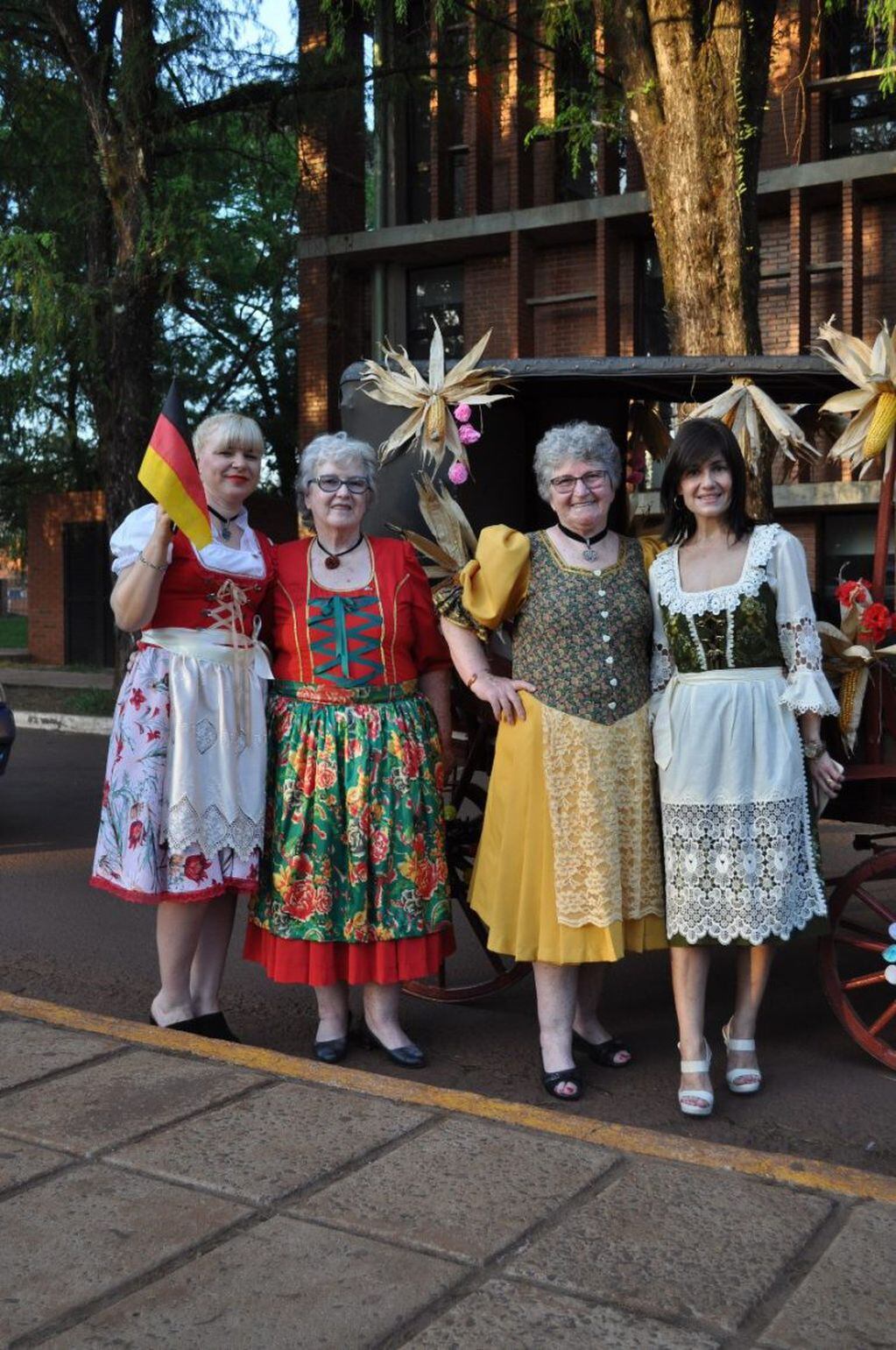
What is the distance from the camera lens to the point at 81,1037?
418 cm

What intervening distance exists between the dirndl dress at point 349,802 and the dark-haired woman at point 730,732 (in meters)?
0.79

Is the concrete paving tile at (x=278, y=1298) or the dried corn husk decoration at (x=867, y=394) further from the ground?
the dried corn husk decoration at (x=867, y=394)

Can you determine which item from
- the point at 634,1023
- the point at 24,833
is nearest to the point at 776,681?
the point at 634,1023

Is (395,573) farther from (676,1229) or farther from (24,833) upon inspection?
(24,833)

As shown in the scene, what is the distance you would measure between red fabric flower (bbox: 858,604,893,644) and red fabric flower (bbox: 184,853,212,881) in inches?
85.9

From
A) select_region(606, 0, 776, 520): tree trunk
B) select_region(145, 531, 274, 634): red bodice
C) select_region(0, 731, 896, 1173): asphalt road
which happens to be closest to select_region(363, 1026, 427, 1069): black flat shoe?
select_region(0, 731, 896, 1173): asphalt road

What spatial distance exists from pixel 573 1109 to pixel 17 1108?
1.57 metres

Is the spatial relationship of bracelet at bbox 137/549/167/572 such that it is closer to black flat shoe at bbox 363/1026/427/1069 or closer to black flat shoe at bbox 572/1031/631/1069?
black flat shoe at bbox 363/1026/427/1069

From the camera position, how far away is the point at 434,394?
4758 mm

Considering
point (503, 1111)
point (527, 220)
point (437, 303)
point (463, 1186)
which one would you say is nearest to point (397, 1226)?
point (463, 1186)

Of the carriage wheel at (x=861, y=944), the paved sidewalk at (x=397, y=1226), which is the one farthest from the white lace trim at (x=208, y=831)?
the carriage wheel at (x=861, y=944)

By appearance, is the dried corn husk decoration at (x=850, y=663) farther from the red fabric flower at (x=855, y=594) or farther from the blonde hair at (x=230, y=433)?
the blonde hair at (x=230, y=433)

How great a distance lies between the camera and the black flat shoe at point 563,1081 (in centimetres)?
417

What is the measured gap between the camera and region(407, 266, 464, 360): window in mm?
19453
